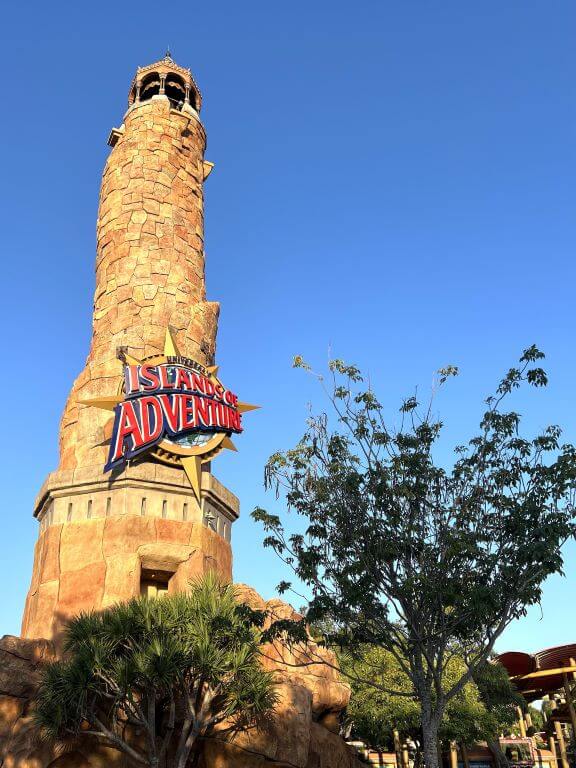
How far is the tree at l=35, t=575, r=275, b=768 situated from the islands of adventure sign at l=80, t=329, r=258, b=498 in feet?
24.6

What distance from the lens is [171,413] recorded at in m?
27.2

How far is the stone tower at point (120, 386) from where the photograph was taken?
24266mm

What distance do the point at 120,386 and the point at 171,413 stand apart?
276cm

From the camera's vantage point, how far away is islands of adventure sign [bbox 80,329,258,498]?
26.2 m

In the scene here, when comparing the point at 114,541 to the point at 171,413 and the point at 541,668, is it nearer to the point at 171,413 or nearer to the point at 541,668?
the point at 171,413

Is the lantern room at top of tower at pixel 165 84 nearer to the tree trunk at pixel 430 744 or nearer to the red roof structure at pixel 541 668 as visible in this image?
the tree trunk at pixel 430 744

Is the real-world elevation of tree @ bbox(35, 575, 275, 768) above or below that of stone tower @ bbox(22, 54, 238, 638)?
below

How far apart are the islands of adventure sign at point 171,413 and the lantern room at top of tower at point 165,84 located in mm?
18484

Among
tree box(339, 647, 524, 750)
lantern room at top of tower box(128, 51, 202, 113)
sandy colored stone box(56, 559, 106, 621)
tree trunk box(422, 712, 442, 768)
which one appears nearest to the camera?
tree trunk box(422, 712, 442, 768)

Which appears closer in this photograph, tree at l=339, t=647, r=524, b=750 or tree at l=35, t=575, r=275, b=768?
tree at l=35, t=575, r=275, b=768

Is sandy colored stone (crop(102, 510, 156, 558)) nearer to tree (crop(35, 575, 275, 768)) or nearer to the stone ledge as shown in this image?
the stone ledge

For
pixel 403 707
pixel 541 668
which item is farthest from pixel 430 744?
pixel 541 668

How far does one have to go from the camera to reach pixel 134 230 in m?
33.2

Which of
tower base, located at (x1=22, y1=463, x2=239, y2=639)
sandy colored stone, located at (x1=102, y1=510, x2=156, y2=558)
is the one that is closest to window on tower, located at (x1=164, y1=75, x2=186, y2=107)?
tower base, located at (x1=22, y1=463, x2=239, y2=639)
